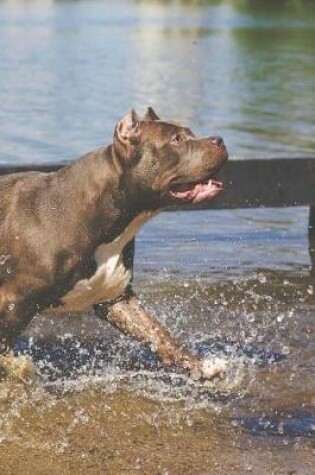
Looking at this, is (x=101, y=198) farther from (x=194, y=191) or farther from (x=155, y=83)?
(x=155, y=83)

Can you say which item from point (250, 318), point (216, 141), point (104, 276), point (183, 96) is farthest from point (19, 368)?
point (183, 96)

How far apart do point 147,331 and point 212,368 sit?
1.60ft

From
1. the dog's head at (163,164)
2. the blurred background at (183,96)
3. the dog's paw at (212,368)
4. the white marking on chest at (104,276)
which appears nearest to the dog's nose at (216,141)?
the dog's head at (163,164)

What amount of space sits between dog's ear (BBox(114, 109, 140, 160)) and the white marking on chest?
394mm

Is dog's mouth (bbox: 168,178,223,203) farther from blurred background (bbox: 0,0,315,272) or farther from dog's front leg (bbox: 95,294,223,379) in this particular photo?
blurred background (bbox: 0,0,315,272)

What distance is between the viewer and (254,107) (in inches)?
973

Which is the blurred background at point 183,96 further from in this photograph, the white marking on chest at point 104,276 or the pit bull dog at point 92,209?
the pit bull dog at point 92,209

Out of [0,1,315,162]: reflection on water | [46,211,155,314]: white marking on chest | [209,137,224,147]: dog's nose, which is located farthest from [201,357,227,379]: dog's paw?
[0,1,315,162]: reflection on water

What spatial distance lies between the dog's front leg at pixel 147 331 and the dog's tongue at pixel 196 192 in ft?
3.16

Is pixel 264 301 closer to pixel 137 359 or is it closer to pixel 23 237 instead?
pixel 137 359

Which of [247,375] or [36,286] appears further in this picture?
[247,375]

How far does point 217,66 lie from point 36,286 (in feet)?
103

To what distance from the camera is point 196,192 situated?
6582 millimetres

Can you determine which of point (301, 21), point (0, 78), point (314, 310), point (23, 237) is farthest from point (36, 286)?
point (301, 21)
